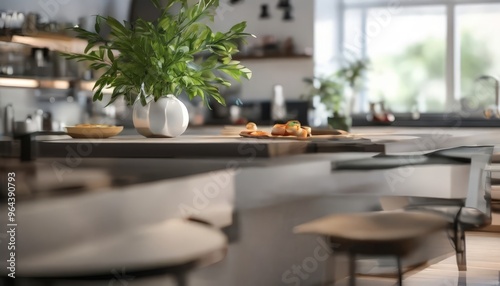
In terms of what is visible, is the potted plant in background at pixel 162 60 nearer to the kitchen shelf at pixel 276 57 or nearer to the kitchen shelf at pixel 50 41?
the kitchen shelf at pixel 50 41

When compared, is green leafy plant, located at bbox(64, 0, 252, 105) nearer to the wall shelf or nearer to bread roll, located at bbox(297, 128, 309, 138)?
bread roll, located at bbox(297, 128, 309, 138)

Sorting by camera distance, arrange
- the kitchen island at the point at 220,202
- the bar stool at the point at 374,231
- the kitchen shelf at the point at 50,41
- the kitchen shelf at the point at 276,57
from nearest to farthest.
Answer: the kitchen island at the point at 220,202, the bar stool at the point at 374,231, the kitchen shelf at the point at 50,41, the kitchen shelf at the point at 276,57

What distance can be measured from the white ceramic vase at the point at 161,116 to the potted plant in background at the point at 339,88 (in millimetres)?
3794

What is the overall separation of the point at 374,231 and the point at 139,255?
657 millimetres

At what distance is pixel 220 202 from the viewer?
1.76 metres

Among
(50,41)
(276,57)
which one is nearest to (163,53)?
(50,41)

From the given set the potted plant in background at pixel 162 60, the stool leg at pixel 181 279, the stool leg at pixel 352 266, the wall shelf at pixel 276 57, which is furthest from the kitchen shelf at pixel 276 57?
the stool leg at pixel 181 279

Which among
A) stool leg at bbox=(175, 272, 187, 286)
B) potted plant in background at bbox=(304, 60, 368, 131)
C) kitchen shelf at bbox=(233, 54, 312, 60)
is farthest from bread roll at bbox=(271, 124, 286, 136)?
kitchen shelf at bbox=(233, 54, 312, 60)

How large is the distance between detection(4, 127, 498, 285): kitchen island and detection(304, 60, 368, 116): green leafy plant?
415 cm

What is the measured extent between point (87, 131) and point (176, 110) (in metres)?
0.28

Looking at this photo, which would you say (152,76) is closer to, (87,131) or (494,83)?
(87,131)

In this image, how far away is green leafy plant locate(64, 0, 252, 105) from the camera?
6.76 feet

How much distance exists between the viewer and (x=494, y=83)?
5.75 m

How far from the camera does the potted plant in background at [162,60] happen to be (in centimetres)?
206
